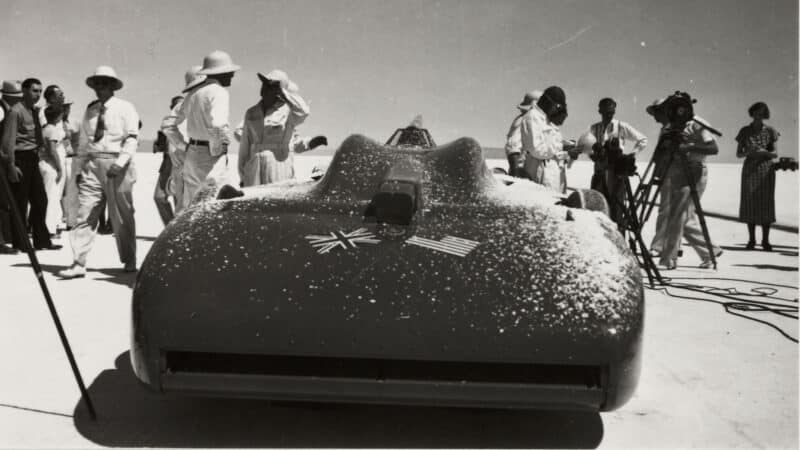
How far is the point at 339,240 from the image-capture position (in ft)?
9.32

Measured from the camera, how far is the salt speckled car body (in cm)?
248

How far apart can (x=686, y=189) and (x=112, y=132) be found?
5661 millimetres

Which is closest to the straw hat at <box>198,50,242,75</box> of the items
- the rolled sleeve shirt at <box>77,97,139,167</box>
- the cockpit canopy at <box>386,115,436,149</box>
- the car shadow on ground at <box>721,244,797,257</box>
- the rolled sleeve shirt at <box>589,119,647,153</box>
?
the rolled sleeve shirt at <box>77,97,139,167</box>

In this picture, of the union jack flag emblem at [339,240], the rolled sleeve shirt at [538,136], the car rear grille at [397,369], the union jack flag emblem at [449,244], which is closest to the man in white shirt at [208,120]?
the rolled sleeve shirt at [538,136]

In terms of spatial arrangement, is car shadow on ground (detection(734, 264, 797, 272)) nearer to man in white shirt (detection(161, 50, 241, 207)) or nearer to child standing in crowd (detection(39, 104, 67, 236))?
man in white shirt (detection(161, 50, 241, 207))

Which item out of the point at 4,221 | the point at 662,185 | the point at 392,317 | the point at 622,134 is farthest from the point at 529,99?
the point at 392,317

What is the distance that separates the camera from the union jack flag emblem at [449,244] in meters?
2.78

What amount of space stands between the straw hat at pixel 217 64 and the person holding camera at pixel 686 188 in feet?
13.9

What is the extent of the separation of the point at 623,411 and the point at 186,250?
199cm

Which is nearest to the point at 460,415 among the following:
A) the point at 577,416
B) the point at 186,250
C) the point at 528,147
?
the point at 577,416

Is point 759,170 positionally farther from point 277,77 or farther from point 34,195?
point 34,195

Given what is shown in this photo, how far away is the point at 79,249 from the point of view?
6.62m

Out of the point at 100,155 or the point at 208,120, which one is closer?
the point at 208,120

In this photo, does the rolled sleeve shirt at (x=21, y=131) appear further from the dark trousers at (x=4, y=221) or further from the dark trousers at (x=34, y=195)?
the dark trousers at (x=4, y=221)
